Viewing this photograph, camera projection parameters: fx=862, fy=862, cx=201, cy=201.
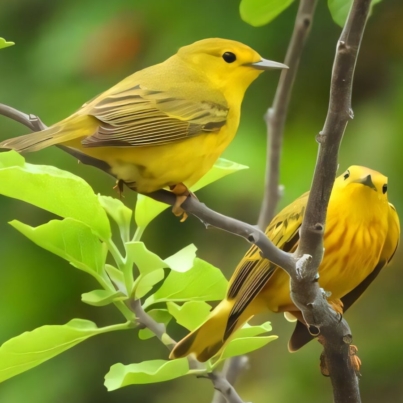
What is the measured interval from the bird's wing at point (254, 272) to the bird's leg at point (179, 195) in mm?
164

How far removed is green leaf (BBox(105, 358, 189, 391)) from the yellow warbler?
1.08 feet

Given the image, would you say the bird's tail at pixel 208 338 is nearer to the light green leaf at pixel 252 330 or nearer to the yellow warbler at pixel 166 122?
the light green leaf at pixel 252 330

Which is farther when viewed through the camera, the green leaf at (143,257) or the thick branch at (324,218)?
the green leaf at (143,257)

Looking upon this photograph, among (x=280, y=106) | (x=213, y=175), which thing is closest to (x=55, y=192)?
(x=213, y=175)

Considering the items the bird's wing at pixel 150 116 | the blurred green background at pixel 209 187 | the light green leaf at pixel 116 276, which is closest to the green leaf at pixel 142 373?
the light green leaf at pixel 116 276

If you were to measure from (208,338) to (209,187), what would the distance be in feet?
4.50

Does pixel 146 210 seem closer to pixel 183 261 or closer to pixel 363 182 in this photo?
pixel 183 261

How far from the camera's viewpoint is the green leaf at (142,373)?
1125 mm

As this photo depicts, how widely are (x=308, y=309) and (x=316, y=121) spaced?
5.63 ft

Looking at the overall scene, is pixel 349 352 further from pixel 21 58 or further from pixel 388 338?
pixel 21 58

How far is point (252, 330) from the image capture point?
1.32m

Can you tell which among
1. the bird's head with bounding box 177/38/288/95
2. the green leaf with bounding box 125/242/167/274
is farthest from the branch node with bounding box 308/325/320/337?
the bird's head with bounding box 177/38/288/95

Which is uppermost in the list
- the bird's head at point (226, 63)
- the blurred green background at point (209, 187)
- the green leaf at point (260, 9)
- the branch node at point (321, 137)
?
the green leaf at point (260, 9)

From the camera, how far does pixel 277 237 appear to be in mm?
1624
